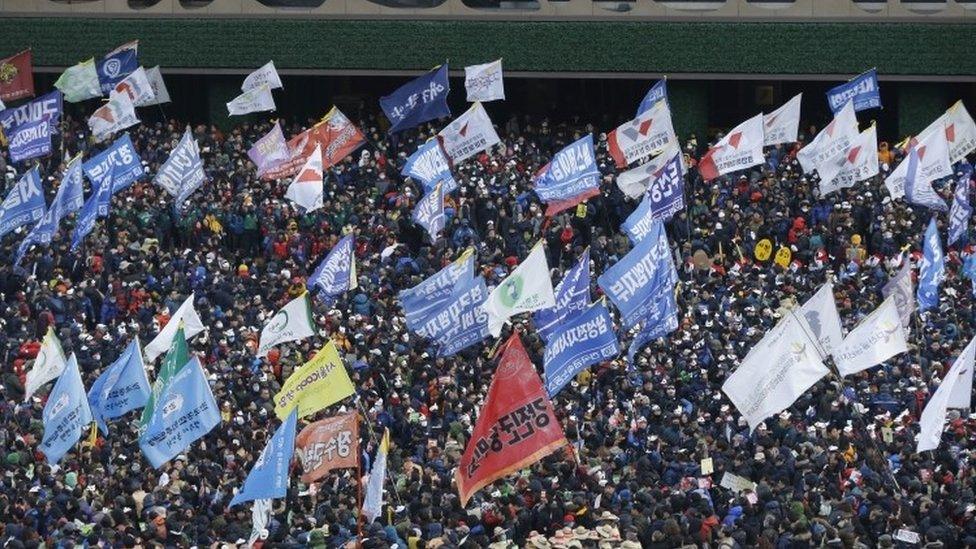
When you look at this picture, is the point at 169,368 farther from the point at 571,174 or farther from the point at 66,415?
the point at 571,174

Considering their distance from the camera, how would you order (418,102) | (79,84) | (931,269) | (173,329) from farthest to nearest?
1. (79,84)
2. (418,102)
3. (931,269)
4. (173,329)

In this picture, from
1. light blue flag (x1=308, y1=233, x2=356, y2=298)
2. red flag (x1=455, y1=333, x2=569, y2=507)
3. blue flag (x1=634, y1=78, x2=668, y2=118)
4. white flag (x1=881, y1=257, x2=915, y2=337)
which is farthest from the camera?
blue flag (x1=634, y1=78, x2=668, y2=118)

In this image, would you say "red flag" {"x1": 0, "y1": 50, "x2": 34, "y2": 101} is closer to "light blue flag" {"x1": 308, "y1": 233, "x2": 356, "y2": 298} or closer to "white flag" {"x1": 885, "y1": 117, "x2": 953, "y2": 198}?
"light blue flag" {"x1": 308, "y1": 233, "x2": 356, "y2": 298}

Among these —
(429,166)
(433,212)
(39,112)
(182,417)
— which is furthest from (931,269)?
(39,112)

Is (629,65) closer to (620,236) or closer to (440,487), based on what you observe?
(620,236)

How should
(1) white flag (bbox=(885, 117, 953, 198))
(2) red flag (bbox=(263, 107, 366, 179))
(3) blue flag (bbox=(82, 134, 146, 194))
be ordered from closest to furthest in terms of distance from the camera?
(1) white flag (bbox=(885, 117, 953, 198)) → (3) blue flag (bbox=(82, 134, 146, 194)) → (2) red flag (bbox=(263, 107, 366, 179))

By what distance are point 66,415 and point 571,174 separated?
9.84m

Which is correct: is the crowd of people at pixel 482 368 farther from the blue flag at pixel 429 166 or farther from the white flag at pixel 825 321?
the blue flag at pixel 429 166

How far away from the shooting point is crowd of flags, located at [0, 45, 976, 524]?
27.9 m

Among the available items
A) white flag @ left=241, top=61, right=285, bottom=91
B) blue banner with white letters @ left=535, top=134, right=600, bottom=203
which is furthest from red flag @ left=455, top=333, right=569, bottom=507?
white flag @ left=241, top=61, right=285, bottom=91

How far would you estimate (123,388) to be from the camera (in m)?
30.2

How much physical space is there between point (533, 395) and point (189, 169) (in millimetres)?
13723

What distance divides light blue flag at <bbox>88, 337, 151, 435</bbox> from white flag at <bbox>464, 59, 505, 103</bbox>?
15.0m

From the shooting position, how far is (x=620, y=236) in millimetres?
40688
